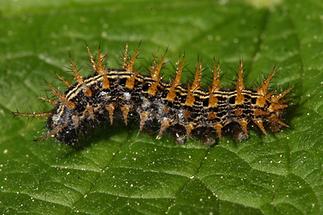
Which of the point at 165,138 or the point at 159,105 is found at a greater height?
the point at 159,105

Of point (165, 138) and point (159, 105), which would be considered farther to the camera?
point (159, 105)

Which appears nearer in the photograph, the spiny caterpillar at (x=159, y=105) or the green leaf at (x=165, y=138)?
the green leaf at (x=165, y=138)

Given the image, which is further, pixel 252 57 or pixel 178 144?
pixel 252 57

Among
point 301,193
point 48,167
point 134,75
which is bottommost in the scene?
point 48,167

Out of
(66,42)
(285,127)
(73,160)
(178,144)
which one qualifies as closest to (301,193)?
(285,127)

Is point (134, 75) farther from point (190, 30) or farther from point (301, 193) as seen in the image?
point (301, 193)
